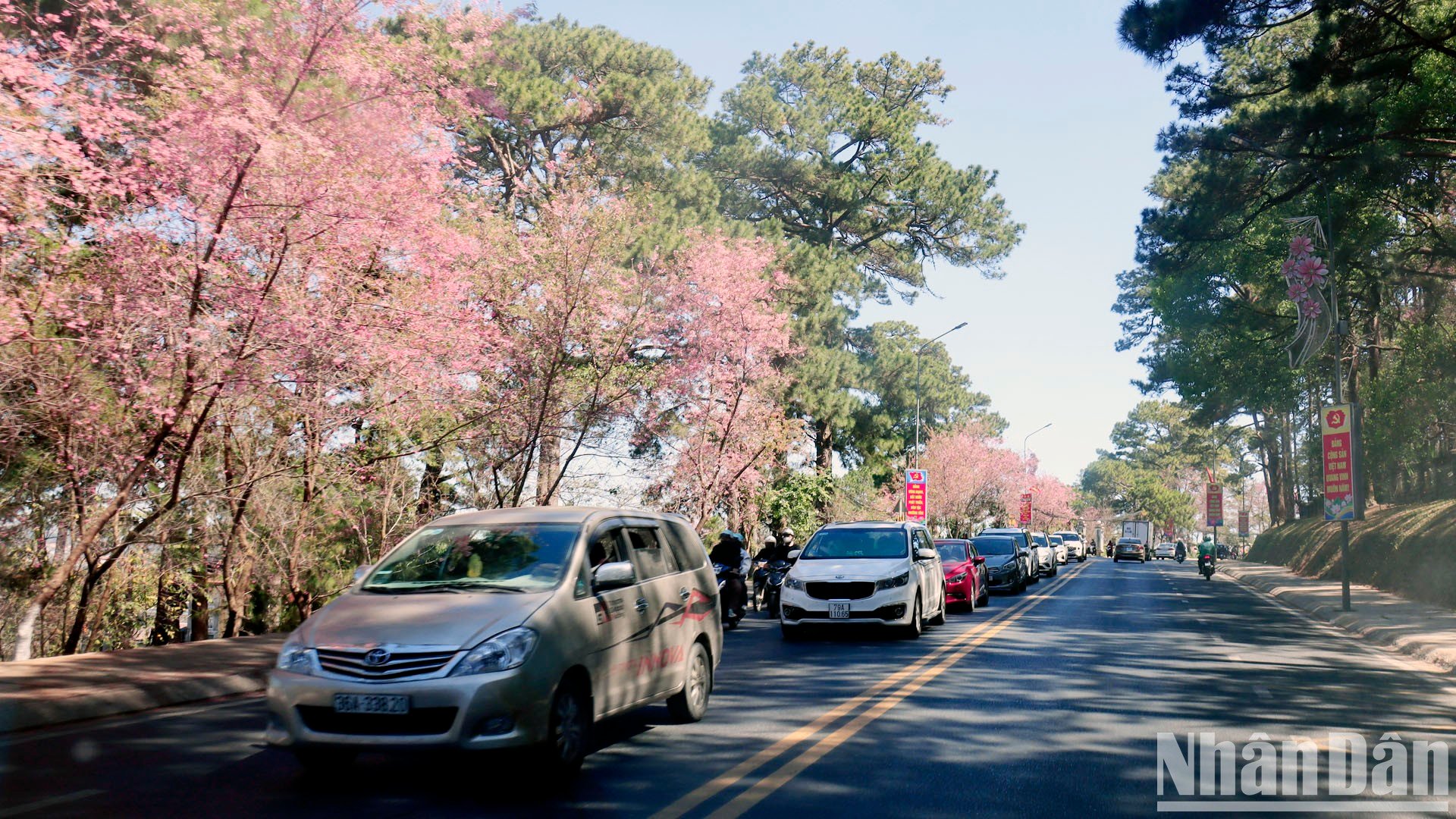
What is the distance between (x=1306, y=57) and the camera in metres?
18.8

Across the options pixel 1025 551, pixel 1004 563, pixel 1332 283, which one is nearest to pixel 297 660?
pixel 1332 283

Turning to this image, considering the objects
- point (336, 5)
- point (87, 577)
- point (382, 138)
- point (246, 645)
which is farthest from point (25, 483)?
point (336, 5)

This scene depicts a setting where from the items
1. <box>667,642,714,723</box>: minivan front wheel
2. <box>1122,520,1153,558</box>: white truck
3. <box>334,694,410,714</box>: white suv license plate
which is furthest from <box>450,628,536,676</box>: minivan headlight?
<box>1122,520,1153,558</box>: white truck

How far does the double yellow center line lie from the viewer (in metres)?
6.69

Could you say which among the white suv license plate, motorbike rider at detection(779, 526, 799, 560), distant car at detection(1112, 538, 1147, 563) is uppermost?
motorbike rider at detection(779, 526, 799, 560)

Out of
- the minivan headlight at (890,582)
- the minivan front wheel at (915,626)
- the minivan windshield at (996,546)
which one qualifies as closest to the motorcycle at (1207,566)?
the minivan windshield at (996,546)

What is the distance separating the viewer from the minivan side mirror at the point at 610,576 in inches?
309

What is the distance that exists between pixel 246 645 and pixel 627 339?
32.5 feet

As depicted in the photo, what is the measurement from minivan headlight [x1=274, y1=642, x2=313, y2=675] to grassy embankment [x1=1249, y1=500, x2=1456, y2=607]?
25.3 m

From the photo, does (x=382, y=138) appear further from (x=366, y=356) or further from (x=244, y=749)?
(x=244, y=749)

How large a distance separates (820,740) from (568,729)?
7.36ft

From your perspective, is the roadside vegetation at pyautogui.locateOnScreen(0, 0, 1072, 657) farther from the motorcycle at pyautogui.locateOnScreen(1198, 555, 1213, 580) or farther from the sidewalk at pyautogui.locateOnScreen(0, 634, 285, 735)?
the motorcycle at pyautogui.locateOnScreen(1198, 555, 1213, 580)

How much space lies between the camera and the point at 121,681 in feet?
36.9

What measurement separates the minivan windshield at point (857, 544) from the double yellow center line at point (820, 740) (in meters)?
2.02
